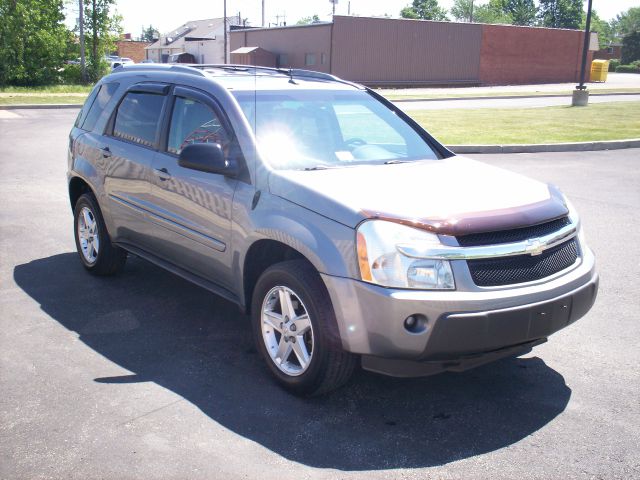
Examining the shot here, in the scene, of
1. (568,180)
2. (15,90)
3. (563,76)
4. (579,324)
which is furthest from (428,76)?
(579,324)

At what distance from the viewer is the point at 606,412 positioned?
12.8 feet

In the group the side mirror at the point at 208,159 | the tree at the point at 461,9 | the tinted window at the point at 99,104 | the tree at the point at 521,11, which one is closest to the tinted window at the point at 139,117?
the tinted window at the point at 99,104

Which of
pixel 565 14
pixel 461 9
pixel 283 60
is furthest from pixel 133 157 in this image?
pixel 461 9

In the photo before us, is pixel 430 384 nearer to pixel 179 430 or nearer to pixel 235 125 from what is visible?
pixel 179 430

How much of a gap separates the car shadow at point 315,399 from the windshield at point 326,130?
1.40m

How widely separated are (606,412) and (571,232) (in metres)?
1.05

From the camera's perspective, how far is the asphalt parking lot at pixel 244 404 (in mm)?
3395

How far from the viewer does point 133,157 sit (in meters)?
5.53

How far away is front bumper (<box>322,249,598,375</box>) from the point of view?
3.49 metres

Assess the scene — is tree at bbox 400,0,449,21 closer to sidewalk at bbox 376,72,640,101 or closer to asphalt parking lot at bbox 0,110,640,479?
sidewalk at bbox 376,72,640,101

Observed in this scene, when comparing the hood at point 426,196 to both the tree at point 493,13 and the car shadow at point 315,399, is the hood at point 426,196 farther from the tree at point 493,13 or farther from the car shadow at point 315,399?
the tree at point 493,13

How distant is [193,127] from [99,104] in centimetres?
179

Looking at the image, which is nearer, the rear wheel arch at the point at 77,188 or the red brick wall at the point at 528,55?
the rear wheel arch at the point at 77,188

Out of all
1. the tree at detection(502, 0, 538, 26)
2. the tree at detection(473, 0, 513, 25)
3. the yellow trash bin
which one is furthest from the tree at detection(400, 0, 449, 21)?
the yellow trash bin
